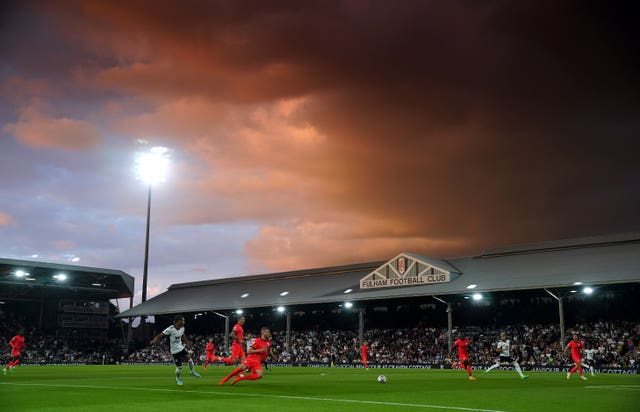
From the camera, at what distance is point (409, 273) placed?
53781mm

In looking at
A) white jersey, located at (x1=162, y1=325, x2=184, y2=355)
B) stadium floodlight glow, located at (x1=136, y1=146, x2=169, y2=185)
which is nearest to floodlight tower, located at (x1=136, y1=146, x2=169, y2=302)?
stadium floodlight glow, located at (x1=136, y1=146, x2=169, y2=185)

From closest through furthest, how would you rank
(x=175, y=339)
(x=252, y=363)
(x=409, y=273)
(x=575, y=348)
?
(x=252, y=363)
(x=175, y=339)
(x=575, y=348)
(x=409, y=273)

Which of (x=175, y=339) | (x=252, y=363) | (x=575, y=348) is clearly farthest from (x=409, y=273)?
(x=252, y=363)

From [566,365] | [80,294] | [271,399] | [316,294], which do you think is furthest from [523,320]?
[80,294]

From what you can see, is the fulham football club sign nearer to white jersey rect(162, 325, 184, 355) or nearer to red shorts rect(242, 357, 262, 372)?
white jersey rect(162, 325, 184, 355)

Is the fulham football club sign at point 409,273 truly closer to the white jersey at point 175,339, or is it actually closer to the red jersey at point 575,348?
the red jersey at point 575,348

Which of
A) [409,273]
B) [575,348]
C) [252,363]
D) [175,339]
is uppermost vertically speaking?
[409,273]

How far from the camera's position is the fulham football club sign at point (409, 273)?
5225cm

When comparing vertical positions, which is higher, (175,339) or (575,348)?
(175,339)

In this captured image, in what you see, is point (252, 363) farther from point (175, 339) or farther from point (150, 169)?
point (150, 169)

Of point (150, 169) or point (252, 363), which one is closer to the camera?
point (252, 363)


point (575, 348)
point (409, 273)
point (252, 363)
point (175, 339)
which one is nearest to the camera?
point (252, 363)

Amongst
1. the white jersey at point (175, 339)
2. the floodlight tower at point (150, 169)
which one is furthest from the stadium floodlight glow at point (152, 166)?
the white jersey at point (175, 339)

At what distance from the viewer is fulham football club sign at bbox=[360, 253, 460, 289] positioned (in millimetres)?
52250
